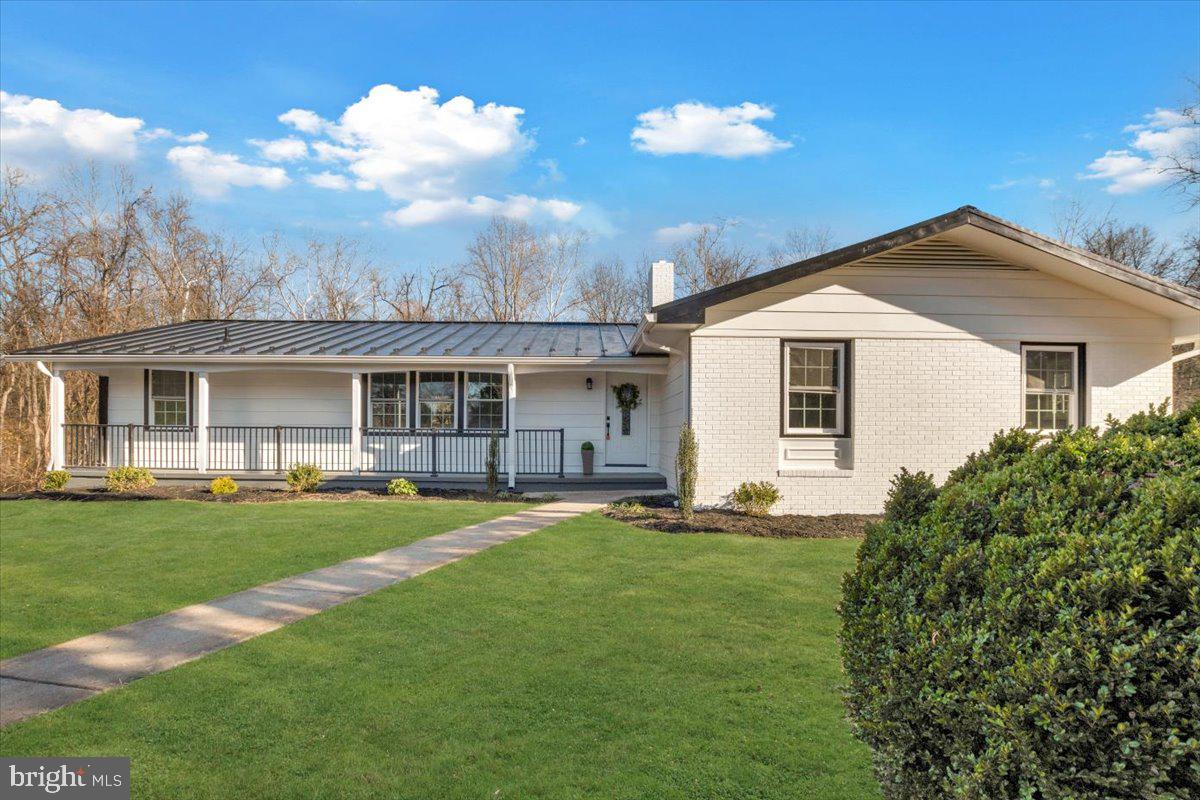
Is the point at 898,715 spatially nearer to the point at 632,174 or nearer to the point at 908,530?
the point at 908,530

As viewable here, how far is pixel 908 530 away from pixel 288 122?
30.7 metres

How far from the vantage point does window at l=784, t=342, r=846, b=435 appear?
35.9ft

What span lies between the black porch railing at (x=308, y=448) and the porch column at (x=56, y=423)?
0.61 metres

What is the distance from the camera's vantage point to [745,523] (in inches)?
388

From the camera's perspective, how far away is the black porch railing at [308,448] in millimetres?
15516

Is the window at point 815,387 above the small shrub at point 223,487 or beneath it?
above

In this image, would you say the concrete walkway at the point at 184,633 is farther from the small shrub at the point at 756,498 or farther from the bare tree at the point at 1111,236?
the bare tree at the point at 1111,236

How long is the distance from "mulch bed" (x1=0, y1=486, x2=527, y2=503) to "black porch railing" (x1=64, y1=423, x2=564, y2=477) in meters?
1.94

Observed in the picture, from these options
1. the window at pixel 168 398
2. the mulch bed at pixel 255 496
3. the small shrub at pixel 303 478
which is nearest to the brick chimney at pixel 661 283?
the mulch bed at pixel 255 496

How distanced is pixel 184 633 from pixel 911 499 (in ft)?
17.1

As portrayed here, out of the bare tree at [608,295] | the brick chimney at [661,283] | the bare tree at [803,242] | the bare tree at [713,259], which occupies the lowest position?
the brick chimney at [661,283]

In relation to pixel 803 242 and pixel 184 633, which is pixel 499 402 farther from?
pixel 803 242

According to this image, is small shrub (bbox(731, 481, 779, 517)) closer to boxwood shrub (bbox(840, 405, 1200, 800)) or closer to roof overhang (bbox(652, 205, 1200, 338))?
roof overhang (bbox(652, 205, 1200, 338))

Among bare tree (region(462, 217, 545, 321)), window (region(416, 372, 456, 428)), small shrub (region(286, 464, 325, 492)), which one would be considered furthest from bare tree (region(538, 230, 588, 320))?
small shrub (region(286, 464, 325, 492))
